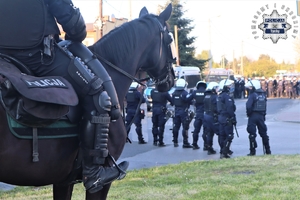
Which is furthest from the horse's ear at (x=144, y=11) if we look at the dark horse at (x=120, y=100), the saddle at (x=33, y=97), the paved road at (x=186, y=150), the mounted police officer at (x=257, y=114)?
the mounted police officer at (x=257, y=114)

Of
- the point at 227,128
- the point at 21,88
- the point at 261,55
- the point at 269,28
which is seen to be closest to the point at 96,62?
the point at 21,88

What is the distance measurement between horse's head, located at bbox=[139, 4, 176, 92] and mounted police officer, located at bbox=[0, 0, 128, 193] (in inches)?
42.9

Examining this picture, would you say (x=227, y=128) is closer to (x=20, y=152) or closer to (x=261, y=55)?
(x=20, y=152)

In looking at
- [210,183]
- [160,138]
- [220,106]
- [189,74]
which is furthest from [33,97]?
[189,74]

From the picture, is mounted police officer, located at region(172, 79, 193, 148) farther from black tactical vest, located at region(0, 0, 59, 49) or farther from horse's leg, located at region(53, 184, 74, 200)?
black tactical vest, located at region(0, 0, 59, 49)

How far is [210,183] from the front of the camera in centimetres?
726

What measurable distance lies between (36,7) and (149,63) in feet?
5.64

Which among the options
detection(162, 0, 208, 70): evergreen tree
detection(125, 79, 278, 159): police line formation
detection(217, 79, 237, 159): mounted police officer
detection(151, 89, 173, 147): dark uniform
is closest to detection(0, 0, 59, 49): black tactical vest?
detection(125, 79, 278, 159): police line formation

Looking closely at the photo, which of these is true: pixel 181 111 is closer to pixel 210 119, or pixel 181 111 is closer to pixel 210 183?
pixel 210 119

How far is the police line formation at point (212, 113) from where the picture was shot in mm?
12289

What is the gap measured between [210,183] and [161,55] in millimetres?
3028

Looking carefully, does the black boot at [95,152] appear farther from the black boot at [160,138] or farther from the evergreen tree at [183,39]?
the evergreen tree at [183,39]

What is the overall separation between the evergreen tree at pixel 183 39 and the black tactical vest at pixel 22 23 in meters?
37.6

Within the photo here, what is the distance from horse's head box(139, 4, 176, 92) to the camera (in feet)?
16.3
